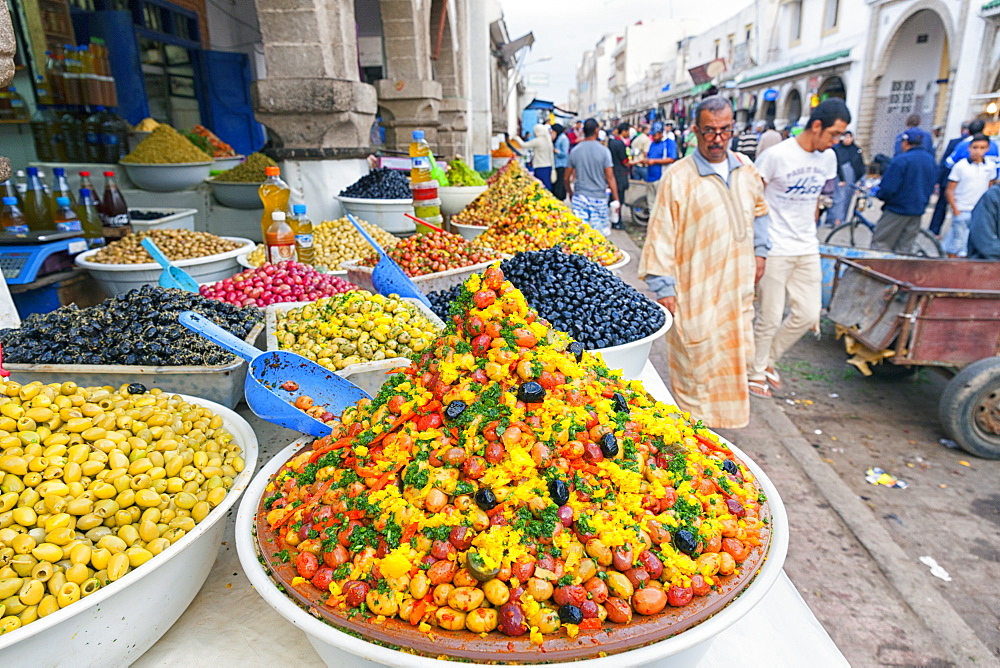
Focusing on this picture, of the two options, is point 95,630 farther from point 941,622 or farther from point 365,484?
point 941,622

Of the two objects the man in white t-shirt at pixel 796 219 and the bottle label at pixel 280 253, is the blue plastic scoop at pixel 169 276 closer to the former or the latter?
the bottle label at pixel 280 253

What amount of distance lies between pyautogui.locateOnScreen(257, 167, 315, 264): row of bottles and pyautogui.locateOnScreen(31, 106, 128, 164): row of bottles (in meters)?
2.97

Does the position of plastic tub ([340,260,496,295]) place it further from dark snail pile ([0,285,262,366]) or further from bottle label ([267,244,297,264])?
dark snail pile ([0,285,262,366])

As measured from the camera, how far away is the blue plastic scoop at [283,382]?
173 cm

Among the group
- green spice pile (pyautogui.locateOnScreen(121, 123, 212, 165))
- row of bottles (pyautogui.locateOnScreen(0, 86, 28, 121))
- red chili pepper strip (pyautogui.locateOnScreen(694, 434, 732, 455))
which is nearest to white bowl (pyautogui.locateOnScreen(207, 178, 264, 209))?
green spice pile (pyautogui.locateOnScreen(121, 123, 212, 165))

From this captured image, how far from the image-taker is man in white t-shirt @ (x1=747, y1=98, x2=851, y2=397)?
399 cm

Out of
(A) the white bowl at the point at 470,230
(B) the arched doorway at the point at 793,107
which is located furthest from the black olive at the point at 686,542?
(B) the arched doorway at the point at 793,107

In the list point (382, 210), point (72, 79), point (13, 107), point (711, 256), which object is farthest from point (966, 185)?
point (13, 107)

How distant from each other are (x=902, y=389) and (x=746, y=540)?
5022 millimetres

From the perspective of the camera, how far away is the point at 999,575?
2982mm

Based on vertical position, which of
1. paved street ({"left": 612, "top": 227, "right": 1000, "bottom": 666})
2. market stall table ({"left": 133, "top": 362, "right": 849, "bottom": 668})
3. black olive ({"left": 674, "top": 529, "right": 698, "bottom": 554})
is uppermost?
black olive ({"left": 674, "top": 529, "right": 698, "bottom": 554})

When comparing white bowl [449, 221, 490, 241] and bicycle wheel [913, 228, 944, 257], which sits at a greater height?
white bowl [449, 221, 490, 241]

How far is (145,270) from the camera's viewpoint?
3.60 meters

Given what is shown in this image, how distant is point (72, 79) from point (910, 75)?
24470 mm
